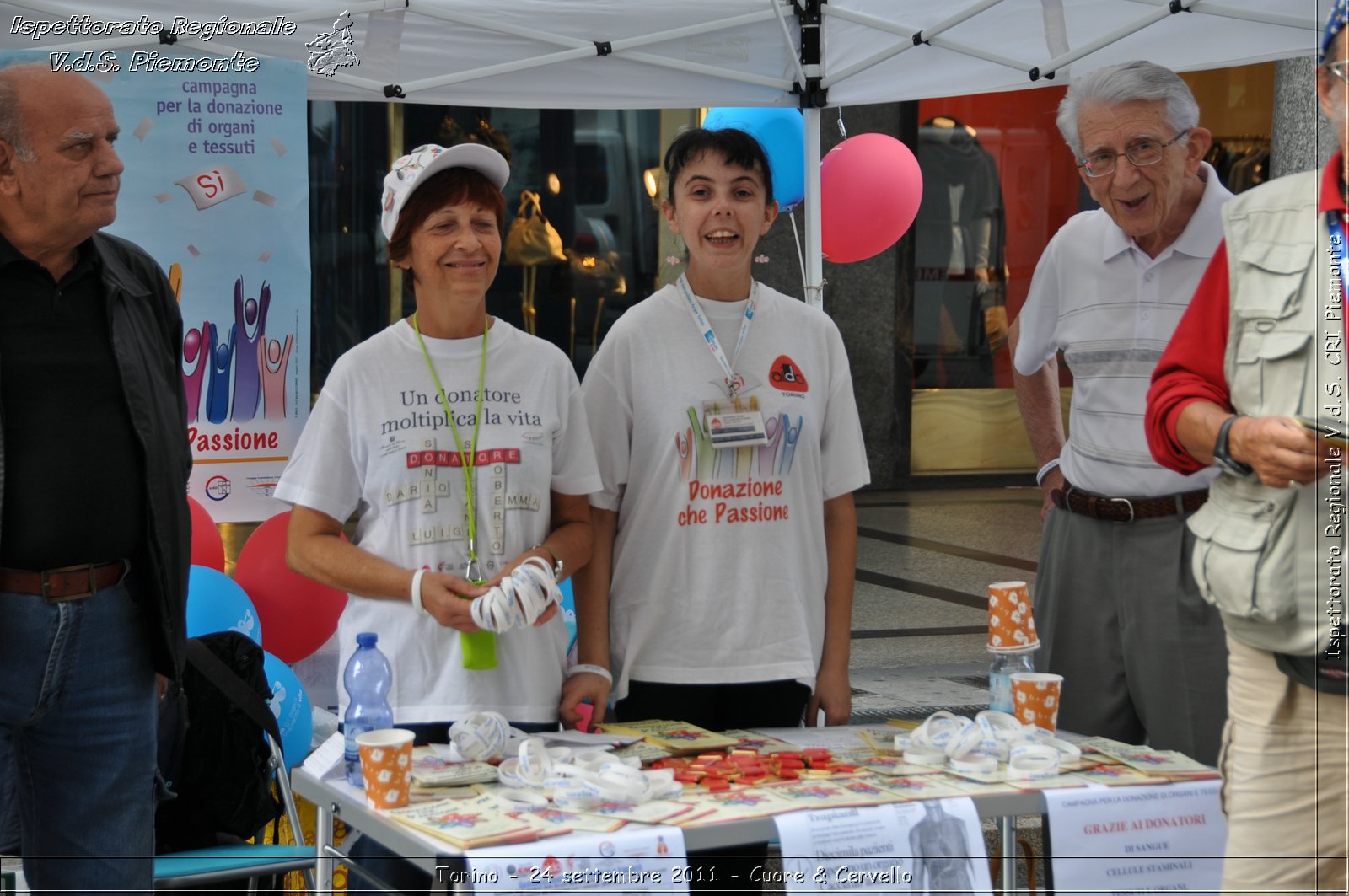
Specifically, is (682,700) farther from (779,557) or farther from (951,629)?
(951,629)

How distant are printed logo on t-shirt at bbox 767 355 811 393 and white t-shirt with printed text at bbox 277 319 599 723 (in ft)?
1.60

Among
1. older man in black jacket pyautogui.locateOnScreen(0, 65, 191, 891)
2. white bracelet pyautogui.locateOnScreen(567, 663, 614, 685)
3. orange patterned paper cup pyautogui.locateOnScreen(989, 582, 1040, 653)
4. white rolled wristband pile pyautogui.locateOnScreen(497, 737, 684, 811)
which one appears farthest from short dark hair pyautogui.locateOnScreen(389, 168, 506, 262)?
orange patterned paper cup pyautogui.locateOnScreen(989, 582, 1040, 653)

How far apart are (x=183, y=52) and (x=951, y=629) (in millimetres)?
4537

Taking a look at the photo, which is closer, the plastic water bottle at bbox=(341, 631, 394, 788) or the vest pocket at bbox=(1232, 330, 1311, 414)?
the vest pocket at bbox=(1232, 330, 1311, 414)

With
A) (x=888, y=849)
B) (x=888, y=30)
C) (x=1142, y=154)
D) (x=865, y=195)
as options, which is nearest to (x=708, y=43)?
(x=888, y=30)

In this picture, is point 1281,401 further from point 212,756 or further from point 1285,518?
point 212,756

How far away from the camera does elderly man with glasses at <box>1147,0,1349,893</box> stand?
1960mm

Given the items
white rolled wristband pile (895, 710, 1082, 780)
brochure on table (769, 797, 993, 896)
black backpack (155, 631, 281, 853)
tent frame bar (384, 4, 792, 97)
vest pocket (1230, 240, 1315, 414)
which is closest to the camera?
vest pocket (1230, 240, 1315, 414)

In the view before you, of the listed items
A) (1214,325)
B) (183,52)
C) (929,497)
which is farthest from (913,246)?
(1214,325)

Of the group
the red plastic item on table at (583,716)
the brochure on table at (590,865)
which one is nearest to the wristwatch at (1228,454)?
the brochure on table at (590,865)

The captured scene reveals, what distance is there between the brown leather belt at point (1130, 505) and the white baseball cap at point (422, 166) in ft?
5.03

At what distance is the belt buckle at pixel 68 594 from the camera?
2646 millimetres

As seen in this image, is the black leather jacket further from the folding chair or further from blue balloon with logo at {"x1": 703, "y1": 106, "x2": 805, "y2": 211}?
blue balloon with logo at {"x1": 703, "y1": 106, "x2": 805, "y2": 211}

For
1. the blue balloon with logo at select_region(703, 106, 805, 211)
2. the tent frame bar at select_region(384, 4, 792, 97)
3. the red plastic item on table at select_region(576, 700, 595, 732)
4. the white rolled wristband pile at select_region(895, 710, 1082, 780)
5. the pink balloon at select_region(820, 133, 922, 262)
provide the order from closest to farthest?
the white rolled wristband pile at select_region(895, 710, 1082, 780)
the red plastic item on table at select_region(576, 700, 595, 732)
the tent frame bar at select_region(384, 4, 792, 97)
the blue balloon with logo at select_region(703, 106, 805, 211)
the pink balloon at select_region(820, 133, 922, 262)
